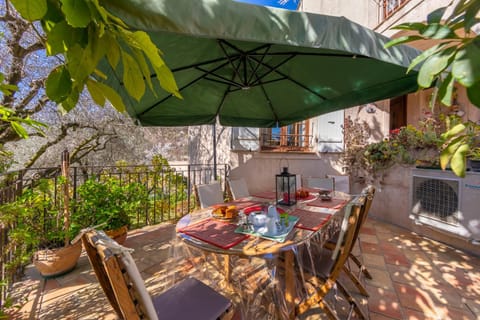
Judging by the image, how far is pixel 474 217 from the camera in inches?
93.3

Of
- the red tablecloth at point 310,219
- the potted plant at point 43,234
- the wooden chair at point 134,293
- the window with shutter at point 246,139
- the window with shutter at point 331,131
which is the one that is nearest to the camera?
the wooden chair at point 134,293

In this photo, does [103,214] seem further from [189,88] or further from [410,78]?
[410,78]

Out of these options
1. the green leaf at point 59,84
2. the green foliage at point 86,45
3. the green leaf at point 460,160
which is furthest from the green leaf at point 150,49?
the green leaf at point 460,160

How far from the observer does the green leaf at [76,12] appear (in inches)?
16.6

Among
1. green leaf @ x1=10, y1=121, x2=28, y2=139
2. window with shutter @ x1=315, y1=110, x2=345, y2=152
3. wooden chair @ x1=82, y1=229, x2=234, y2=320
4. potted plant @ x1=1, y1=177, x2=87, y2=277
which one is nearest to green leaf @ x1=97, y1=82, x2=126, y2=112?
wooden chair @ x1=82, y1=229, x2=234, y2=320

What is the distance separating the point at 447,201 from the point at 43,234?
4.93m

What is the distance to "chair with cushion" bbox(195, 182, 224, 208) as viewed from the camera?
247 cm

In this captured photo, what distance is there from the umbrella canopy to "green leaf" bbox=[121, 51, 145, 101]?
0.29 feet

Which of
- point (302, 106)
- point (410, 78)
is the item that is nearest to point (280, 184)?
point (302, 106)

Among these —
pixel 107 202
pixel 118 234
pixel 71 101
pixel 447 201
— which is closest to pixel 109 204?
pixel 107 202

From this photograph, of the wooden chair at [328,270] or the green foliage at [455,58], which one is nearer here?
the green foliage at [455,58]

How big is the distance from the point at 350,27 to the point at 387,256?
2.86 meters

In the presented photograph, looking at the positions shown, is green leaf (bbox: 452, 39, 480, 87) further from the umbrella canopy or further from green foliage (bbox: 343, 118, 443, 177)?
green foliage (bbox: 343, 118, 443, 177)

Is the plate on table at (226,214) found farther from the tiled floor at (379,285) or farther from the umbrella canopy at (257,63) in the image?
the umbrella canopy at (257,63)
